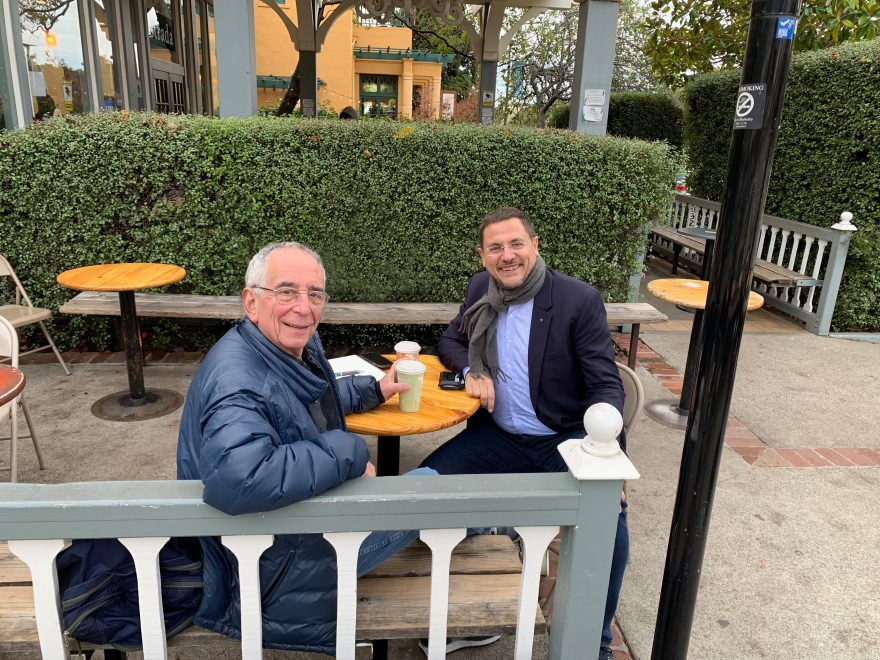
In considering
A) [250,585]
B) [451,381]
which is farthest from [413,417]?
[250,585]

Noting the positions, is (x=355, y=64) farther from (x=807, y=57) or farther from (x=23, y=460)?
(x=23, y=460)

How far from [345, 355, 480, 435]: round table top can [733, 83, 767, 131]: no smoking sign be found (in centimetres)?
139

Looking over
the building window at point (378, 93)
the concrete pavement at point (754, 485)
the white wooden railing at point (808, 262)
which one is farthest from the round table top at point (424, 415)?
the building window at point (378, 93)

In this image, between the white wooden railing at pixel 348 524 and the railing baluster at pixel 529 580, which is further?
the railing baluster at pixel 529 580

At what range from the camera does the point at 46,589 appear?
1.49 metres

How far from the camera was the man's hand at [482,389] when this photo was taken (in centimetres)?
273

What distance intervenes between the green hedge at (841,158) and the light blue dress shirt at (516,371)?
527cm

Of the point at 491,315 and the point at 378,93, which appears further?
the point at 378,93

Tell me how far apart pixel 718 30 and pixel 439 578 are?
409 inches

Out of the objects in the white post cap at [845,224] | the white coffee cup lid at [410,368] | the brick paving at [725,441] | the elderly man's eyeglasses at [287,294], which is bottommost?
the brick paving at [725,441]

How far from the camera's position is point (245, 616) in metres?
1.59

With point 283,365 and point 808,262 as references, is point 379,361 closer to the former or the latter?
point 283,365

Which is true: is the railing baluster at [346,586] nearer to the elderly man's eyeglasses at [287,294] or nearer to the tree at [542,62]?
the elderly man's eyeglasses at [287,294]

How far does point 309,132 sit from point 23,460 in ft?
9.72
